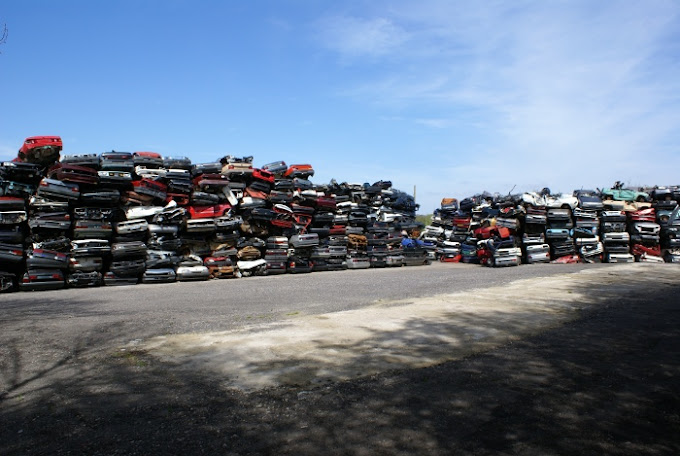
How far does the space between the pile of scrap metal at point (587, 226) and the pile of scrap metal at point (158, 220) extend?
6.79m

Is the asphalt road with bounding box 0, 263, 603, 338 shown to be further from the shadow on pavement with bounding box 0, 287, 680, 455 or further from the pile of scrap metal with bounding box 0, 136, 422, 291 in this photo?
the shadow on pavement with bounding box 0, 287, 680, 455

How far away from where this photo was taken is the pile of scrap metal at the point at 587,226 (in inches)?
831

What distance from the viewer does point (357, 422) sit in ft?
12.1

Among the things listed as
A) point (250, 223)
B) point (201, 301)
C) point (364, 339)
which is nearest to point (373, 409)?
point (364, 339)

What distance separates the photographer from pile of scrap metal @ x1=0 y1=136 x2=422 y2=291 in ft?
44.2

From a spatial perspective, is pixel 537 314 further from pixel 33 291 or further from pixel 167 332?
pixel 33 291

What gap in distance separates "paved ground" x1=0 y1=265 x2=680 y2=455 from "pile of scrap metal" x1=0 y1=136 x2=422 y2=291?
22.4 feet

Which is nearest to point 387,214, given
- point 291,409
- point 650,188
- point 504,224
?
point 504,224

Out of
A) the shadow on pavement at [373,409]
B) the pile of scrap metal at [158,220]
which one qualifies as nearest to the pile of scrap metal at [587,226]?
the pile of scrap metal at [158,220]

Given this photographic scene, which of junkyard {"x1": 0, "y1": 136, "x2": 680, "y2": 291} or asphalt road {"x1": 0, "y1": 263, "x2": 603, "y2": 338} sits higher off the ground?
junkyard {"x1": 0, "y1": 136, "x2": 680, "y2": 291}

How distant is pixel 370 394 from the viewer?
4309 millimetres

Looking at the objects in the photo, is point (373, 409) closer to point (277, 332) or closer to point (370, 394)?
point (370, 394)

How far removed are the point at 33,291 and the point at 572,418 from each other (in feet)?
46.5

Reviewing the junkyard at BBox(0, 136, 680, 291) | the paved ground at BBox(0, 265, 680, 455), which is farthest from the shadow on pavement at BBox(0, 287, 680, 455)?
the junkyard at BBox(0, 136, 680, 291)
